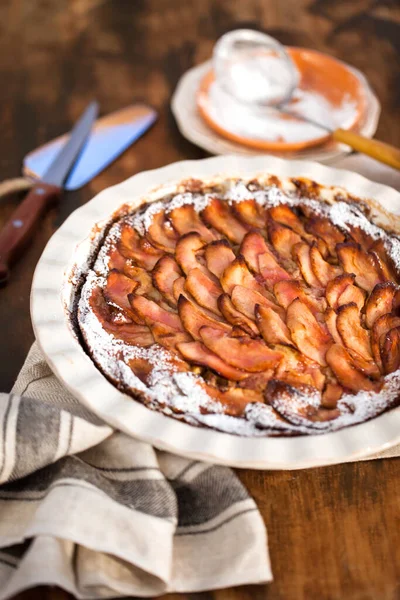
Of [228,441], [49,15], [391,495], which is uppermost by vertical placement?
[49,15]

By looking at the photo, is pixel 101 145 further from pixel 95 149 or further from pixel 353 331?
pixel 353 331

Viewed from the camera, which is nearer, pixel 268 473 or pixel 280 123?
pixel 268 473

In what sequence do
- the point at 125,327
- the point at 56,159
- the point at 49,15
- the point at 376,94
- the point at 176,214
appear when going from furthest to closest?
the point at 49,15 < the point at 376,94 < the point at 56,159 < the point at 176,214 < the point at 125,327

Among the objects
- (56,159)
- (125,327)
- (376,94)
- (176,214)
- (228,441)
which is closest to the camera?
(228,441)

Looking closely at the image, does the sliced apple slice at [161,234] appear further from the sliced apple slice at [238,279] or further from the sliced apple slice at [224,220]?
the sliced apple slice at [238,279]

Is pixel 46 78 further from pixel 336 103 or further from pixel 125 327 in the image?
pixel 125 327

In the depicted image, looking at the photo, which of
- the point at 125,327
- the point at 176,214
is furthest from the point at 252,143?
the point at 125,327

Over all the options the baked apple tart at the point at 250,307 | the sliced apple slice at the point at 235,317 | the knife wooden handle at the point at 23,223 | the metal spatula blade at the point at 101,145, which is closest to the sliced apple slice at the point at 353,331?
the baked apple tart at the point at 250,307
